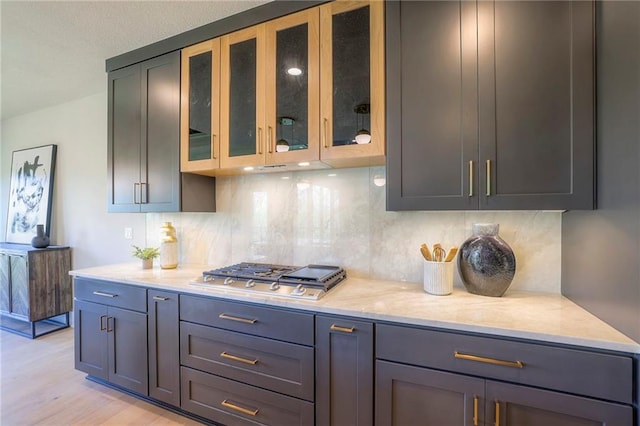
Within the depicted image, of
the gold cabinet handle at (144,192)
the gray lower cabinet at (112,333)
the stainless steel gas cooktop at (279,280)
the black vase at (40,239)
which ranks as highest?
the gold cabinet handle at (144,192)

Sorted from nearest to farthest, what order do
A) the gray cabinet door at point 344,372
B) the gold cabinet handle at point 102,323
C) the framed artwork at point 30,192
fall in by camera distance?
1. the gray cabinet door at point 344,372
2. the gold cabinet handle at point 102,323
3. the framed artwork at point 30,192

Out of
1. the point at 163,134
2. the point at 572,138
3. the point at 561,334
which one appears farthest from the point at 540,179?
the point at 163,134

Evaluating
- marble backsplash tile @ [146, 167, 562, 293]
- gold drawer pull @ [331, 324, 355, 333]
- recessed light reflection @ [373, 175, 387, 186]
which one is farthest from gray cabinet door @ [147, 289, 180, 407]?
recessed light reflection @ [373, 175, 387, 186]

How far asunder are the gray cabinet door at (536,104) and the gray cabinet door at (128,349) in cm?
219

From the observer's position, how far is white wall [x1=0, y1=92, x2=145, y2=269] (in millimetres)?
3041

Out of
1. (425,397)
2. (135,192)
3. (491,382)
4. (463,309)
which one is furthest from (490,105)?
(135,192)

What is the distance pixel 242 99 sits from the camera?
1.87m

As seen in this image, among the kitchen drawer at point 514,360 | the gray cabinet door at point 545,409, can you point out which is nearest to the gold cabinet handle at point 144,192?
the kitchen drawer at point 514,360

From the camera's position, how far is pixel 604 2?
3.81 ft

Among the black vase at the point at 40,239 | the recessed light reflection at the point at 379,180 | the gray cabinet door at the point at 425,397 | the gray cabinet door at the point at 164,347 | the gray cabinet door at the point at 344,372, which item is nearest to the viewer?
the gray cabinet door at the point at 425,397

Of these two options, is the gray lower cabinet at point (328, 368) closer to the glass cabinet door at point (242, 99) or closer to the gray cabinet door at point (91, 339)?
the gray cabinet door at point (91, 339)

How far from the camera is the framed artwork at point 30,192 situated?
342 centimetres

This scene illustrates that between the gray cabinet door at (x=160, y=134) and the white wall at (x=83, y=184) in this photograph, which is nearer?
the gray cabinet door at (x=160, y=134)

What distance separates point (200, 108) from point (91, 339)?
186cm
